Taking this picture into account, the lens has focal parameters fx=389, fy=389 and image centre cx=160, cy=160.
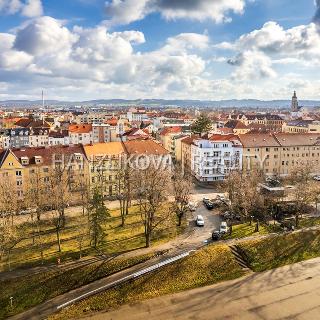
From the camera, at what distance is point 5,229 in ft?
162

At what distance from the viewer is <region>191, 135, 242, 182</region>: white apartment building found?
93.4 metres

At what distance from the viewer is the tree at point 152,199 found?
53.3 m

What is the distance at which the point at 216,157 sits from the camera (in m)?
94.1

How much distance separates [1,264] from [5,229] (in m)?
4.81

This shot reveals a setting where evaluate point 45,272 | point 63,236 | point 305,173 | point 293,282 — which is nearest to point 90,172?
point 63,236

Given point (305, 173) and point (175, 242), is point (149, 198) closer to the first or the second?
point (175, 242)

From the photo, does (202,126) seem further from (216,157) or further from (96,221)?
(96,221)

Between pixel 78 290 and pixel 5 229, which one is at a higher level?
pixel 5 229

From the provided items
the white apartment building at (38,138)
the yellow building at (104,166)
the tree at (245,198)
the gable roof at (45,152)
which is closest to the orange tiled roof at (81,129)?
the white apartment building at (38,138)

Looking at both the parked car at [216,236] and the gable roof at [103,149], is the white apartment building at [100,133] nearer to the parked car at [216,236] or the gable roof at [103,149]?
the gable roof at [103,149]

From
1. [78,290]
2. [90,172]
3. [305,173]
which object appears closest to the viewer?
[78,290]

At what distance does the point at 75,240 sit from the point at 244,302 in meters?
26.9

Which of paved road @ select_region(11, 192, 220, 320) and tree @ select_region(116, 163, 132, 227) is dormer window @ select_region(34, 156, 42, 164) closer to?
tree @ select_region(116, 163, 132, 227)

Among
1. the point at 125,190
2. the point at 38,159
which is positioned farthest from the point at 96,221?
the point at 38,159
